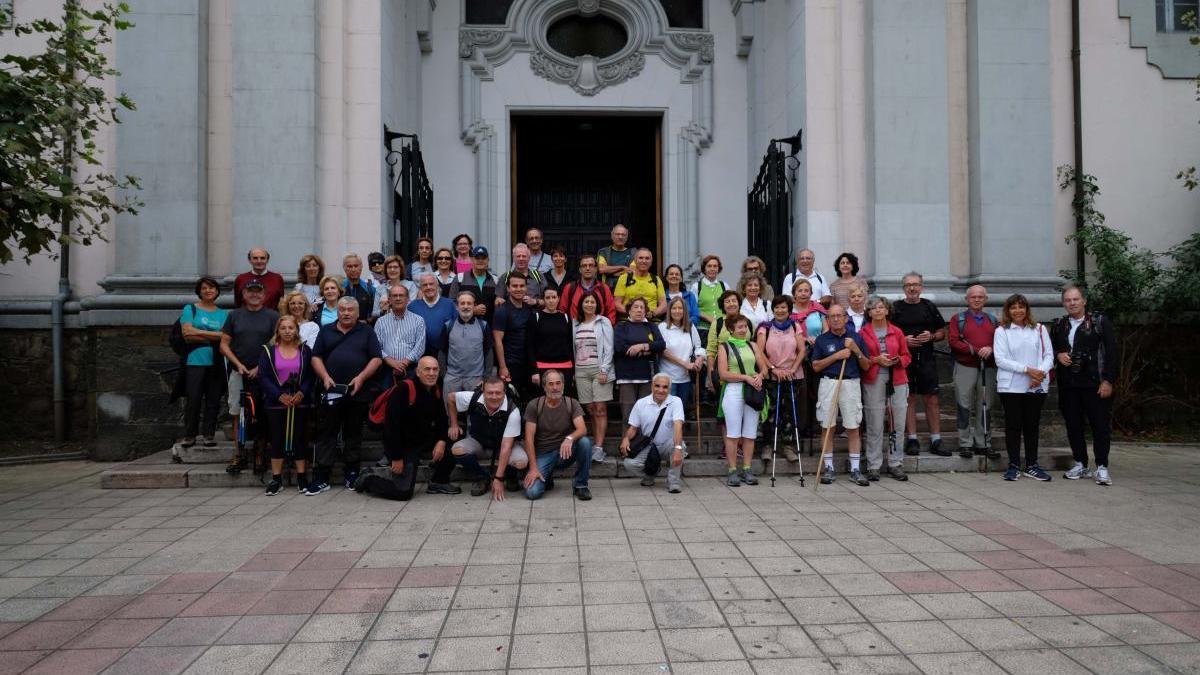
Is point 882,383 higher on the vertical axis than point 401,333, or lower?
lower

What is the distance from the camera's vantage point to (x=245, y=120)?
395 inches

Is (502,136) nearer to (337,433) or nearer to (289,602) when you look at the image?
(337,433)

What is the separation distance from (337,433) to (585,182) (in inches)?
326

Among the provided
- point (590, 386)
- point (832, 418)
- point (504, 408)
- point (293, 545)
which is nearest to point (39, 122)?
point (293, 545)

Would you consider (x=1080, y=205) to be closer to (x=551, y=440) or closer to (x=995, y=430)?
(x=995, y=430)

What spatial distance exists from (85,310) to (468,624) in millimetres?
8699

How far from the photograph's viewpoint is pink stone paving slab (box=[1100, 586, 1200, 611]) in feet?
14.1

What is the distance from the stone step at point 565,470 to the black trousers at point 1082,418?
516mm

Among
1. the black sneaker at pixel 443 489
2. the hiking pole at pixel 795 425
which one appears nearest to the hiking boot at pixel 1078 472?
the hiking pole at pixel 795 425

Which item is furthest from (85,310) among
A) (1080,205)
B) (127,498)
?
(1080,205)

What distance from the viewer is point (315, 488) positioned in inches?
296

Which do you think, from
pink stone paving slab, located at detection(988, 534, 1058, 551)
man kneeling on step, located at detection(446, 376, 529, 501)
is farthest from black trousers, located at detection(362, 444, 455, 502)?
pink stone paving slab, located at detection(988, 534, 1058, 551)

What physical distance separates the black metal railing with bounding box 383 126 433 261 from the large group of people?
6.90 feet

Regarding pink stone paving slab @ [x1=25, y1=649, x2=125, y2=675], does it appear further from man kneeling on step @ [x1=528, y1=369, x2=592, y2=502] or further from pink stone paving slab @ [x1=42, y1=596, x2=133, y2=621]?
man kneeling on step @ [x1=528, y1=369, x2=592, y2=502]
